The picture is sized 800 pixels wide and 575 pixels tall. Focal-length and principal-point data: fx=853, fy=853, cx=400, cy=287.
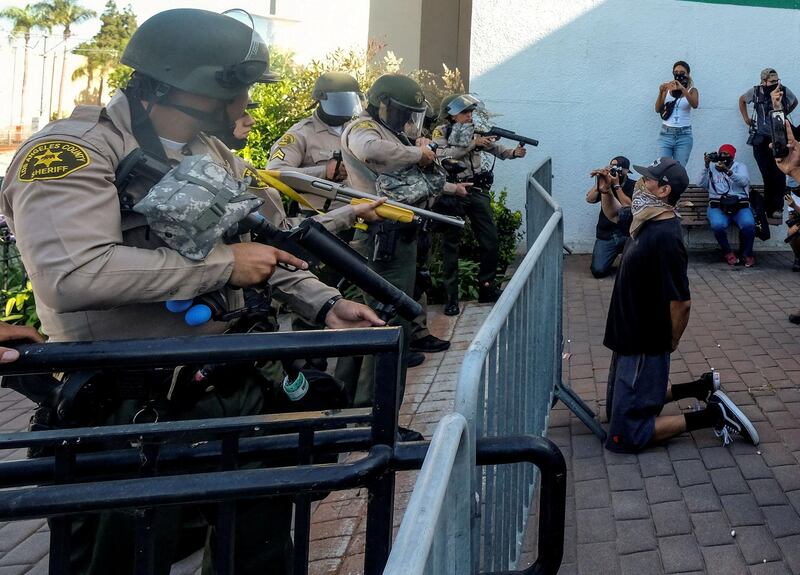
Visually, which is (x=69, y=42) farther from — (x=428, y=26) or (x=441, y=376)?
(x=441, y=376)

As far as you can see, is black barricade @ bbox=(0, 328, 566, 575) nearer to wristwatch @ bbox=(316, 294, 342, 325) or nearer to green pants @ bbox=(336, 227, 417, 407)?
wristwatch @ bbox=(316, 294, 342, 325)

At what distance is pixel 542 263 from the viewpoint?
11.6 ft

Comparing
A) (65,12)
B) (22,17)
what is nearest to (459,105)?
(65,12)

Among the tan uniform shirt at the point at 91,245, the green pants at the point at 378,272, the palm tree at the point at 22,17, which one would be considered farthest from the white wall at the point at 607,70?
the palm tree at the point at 22,17

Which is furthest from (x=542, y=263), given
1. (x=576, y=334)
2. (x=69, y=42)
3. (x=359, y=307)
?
(x=69, y=42)

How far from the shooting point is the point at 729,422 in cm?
461

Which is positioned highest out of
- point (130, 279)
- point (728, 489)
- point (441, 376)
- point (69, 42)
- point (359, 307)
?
point (130, 279)

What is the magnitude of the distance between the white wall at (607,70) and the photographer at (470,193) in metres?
2.10

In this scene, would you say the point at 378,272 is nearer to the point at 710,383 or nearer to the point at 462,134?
the point at 710,383

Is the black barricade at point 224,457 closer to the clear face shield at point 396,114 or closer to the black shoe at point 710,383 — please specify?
the black shoe at point 710,383

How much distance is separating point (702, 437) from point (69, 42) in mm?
27103

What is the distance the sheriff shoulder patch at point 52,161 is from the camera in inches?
83.9

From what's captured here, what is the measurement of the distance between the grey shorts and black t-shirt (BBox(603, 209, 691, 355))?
7cm

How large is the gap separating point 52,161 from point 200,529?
1301 millimetres
